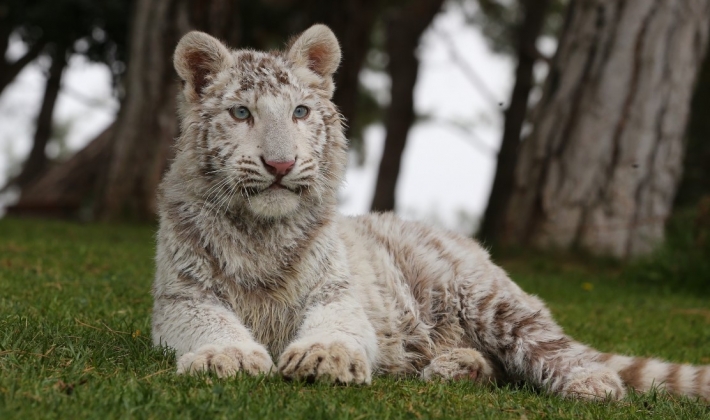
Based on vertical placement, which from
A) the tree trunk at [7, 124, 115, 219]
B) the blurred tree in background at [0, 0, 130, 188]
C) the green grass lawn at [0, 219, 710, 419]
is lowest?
the tree trunk at [7, 124, 115, 219]

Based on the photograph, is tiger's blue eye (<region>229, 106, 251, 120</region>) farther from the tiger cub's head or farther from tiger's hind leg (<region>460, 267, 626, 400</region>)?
tiger's hind leg (<region>460, 267, 626, 400</region>)

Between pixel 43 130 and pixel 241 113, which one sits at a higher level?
pixel 241 113

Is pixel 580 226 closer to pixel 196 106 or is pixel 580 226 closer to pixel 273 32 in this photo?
pixel 196 106

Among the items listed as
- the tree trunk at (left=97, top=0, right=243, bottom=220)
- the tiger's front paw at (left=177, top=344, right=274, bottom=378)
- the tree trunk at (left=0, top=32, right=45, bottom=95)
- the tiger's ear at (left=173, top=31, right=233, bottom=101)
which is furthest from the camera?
the tree trunk at (left=0, top=32, right=45, bottom=95)

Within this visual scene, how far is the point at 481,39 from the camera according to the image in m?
22.0

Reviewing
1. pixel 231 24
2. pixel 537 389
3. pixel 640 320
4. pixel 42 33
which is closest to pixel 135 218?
pixel 231 24

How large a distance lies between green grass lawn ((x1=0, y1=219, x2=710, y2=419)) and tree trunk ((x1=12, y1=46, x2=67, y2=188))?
38.6 feet

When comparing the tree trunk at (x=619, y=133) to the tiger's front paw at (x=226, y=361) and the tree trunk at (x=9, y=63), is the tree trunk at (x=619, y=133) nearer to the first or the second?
the tiger's front paw at (x=226, y=361)

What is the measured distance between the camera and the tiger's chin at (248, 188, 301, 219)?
4.60m

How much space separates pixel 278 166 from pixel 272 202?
21 centimetres

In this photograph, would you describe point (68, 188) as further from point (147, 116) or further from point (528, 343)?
point (528, 343)

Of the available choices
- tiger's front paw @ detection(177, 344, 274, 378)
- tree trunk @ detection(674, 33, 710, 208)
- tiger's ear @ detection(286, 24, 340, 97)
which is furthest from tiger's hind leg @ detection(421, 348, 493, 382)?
tree trunk @ detection(674, 33, 710, 208)

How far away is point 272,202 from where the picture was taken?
182 inches

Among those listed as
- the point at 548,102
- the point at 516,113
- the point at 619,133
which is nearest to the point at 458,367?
the point at 619,133
